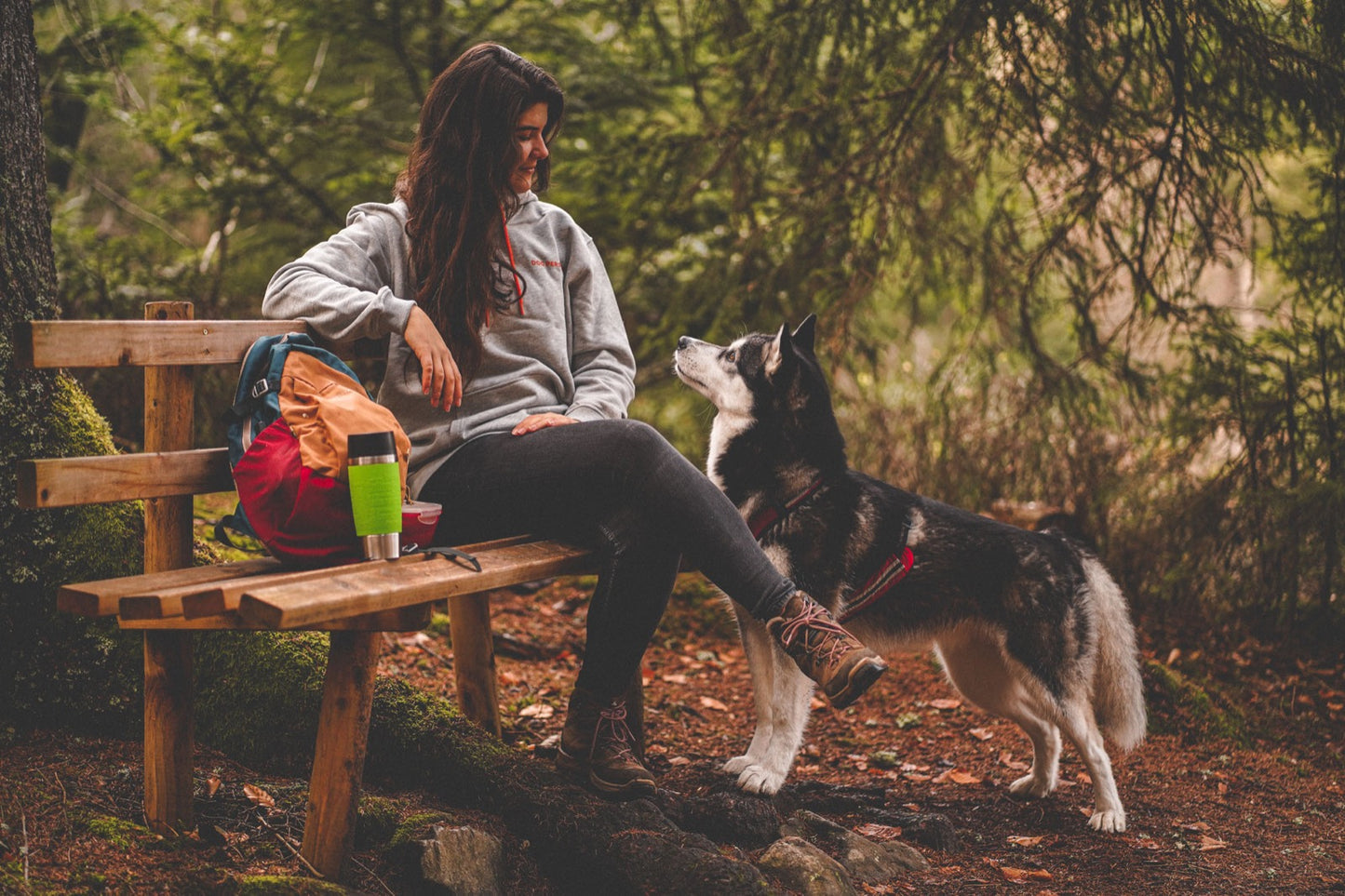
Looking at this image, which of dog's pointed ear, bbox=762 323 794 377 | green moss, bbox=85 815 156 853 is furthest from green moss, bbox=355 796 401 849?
dog's pointed ear, bbox=762 323 794 377

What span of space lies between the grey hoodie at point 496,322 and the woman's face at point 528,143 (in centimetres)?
14

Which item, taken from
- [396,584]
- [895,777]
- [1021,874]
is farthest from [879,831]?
[396,584]

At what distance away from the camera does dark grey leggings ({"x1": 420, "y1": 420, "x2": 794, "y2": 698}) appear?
8.92 ft

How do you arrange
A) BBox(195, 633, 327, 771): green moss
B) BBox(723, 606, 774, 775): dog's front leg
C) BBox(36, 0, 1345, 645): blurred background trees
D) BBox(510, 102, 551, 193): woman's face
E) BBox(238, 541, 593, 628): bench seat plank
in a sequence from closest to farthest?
BBox(238, 541, 593, 628): bench seat plank, BBox(195, 633, 327, 771): green moss, BBox(510, 102, 551, 193): woman's face, BBox(723, 606, 774, 775): dog's front leg, BBox(36, 0, 1345, 645): blurred background trees

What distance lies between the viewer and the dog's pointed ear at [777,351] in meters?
3.65

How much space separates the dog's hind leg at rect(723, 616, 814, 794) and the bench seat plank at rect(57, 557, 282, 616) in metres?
1.81

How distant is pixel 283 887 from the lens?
2166 millimetres

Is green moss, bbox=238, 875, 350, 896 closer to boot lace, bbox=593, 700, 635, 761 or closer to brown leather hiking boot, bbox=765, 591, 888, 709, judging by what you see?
boot lace, bbox=593, 700, 635, 761

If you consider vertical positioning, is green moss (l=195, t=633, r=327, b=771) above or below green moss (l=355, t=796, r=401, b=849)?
above

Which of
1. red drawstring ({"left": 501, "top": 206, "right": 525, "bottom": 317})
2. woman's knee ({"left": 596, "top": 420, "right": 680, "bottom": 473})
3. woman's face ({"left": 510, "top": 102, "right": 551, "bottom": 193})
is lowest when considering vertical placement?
woman's knee ({"left": 596, "top": 420, "right": 680, "bottom": 473})

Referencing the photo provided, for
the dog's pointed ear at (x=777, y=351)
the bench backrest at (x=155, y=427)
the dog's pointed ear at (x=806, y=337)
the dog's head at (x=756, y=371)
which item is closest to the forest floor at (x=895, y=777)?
the bench backrest at (x=155, y=427)

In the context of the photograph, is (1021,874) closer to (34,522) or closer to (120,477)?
(120,477)

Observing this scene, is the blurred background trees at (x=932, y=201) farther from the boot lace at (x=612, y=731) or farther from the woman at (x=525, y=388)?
the boot lace at (x=612, y=731)

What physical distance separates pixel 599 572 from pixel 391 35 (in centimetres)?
463
